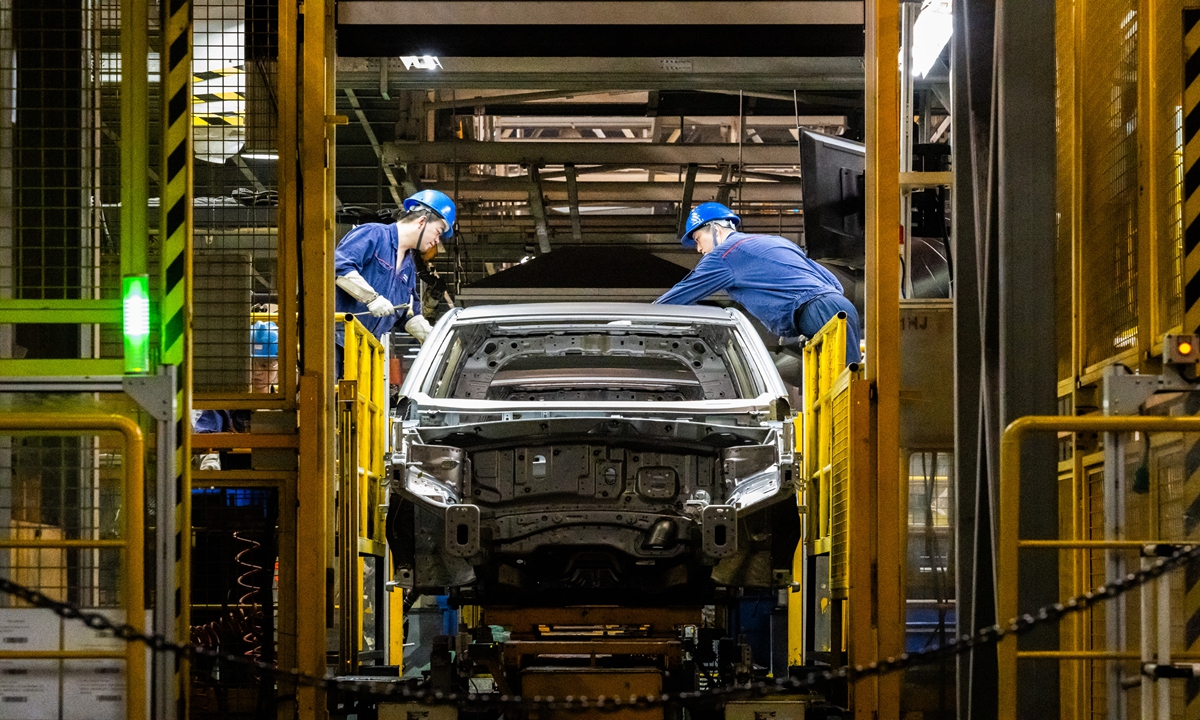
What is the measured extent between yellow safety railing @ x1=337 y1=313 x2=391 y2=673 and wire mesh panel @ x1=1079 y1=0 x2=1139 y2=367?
2906mm

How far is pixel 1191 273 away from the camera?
14.0ft

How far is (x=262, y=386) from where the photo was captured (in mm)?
5168

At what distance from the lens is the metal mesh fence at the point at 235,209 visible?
516 cm

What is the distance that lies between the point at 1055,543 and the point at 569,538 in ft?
7.33

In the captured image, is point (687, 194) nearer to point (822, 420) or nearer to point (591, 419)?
point (822, 420)

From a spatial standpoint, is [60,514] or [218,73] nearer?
[60,514]

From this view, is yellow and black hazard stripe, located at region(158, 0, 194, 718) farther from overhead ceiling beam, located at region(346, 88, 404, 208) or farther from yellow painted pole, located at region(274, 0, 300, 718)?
overhead ceiling beam, located at region(346, 88, 404, 208)

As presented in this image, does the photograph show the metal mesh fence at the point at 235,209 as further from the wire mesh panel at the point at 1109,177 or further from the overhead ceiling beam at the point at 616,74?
the overhead ceiling beam at the point at 616,74

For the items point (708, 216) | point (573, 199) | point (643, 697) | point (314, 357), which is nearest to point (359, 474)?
point (314, 357)

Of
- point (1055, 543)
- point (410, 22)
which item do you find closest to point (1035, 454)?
point (1055, 543)

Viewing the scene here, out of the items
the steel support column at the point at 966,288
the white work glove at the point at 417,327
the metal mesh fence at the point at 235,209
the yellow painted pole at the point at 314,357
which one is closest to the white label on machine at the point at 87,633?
the yellow painted pole at the point at 314,357

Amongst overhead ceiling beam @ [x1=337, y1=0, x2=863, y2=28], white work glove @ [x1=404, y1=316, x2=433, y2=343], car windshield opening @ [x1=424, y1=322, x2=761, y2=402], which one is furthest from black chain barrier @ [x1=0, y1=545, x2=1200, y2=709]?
white work glove @ [x1=404, y1=316, x2=433, y2=343]

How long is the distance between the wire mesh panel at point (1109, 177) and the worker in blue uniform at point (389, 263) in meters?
3.77

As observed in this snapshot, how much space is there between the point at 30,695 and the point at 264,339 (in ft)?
6.35
